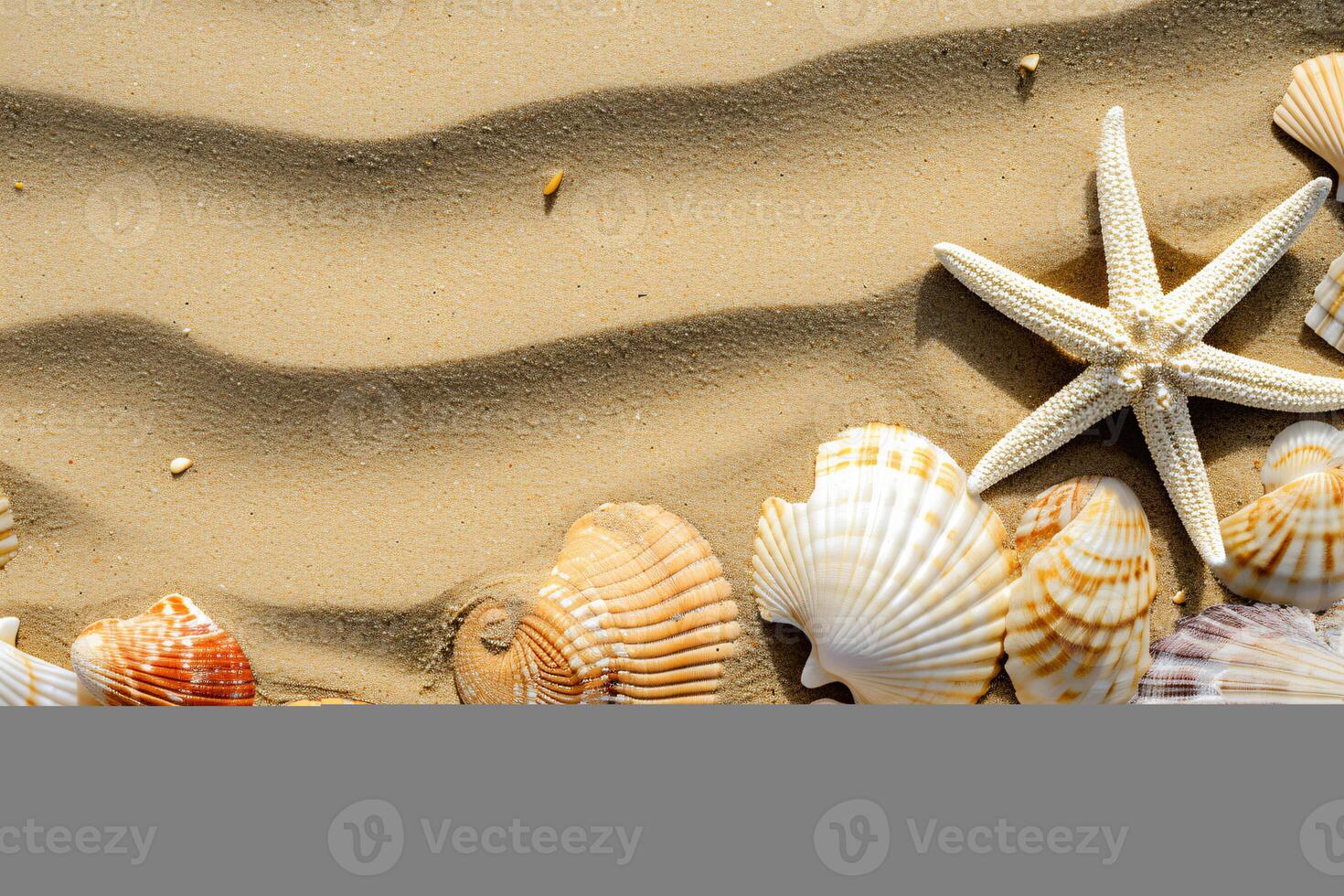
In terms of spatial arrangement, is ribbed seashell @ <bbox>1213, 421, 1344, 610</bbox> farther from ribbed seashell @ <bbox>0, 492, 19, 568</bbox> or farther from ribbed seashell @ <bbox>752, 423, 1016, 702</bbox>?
ribbed seashell @ <bbox>0, 492, 19, 568</bbox>

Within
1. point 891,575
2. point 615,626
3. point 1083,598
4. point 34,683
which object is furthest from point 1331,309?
point 34,683

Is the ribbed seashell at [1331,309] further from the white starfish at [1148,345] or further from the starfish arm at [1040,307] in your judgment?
the starfish arm at [1040,307]

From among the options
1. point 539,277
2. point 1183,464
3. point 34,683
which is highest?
point 539,277

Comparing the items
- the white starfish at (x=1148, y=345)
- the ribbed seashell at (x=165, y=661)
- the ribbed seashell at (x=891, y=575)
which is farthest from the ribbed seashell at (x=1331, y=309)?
the ribbed seashell at (x=165, y=661)

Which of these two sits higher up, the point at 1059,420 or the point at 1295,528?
the point at 1059,420

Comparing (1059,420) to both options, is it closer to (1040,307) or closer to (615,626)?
(1040,307)

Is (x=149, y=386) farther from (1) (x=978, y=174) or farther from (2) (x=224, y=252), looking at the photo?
(1) (x=978, y=174)
